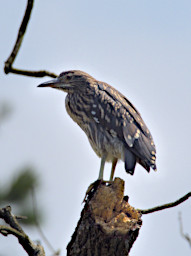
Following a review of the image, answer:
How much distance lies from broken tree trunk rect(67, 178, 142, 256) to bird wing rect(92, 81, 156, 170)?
30.0 inches

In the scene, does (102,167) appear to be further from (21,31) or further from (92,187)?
(21,31)

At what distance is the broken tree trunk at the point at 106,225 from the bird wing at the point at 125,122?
762 millimetres

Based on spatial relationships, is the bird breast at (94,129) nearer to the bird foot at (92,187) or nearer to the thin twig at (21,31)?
the bird foot at (92,187)

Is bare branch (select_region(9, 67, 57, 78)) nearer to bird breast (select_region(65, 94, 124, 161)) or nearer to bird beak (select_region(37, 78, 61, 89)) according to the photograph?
bird breast (select_region(65, 94, 124, 161))

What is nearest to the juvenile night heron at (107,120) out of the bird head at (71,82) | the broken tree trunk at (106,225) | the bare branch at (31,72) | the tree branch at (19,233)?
the bird head at (71,82)

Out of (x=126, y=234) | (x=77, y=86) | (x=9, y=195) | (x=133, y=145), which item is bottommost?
(x=9, y=195)

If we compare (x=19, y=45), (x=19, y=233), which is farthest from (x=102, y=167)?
(x=19, y=45)

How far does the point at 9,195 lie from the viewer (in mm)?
6891

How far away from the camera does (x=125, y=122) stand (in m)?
5.90

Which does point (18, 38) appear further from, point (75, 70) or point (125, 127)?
point (75, 70)

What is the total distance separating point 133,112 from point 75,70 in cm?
96

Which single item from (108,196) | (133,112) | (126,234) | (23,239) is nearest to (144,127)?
(133,112)

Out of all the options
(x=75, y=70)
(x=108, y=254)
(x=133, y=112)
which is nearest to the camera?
(x=108, y=254)

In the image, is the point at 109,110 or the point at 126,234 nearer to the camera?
the point at 126,234
